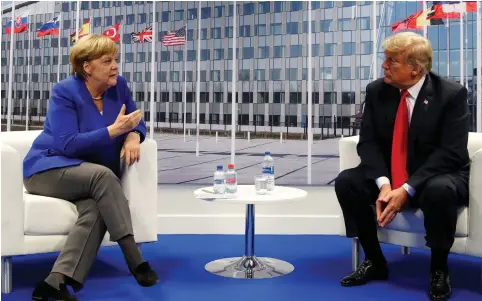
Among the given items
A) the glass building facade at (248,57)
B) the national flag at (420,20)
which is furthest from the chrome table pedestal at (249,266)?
the national flag at (420,20)

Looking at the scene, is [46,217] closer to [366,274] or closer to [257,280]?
[257,280]

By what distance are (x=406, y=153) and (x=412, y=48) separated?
0.48 meters

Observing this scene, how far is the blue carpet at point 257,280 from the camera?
2.32 m

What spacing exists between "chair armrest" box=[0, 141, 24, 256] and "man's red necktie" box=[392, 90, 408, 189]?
1.66 meters

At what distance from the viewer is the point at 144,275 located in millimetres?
2354

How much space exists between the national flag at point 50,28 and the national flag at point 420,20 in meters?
2.61

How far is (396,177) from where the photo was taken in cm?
248

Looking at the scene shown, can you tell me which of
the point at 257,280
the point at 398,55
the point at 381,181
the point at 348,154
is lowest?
the point at 257,280

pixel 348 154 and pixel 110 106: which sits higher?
pixel 110 106

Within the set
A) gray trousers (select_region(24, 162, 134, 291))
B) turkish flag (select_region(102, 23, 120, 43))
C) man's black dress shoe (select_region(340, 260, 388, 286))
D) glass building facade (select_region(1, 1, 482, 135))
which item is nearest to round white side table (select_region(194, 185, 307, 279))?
man's black dress shoe (select_region(340, 260, 388, 286))

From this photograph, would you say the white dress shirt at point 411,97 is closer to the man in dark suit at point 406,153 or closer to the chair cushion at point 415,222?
the man in dark suit at point 406,153

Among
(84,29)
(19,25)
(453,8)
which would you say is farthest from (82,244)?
(453,8)

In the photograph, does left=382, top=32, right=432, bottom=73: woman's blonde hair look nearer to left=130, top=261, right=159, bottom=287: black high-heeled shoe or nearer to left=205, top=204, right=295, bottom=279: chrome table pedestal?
left=205, top=204, right=295, bottom=279: chrome table pedestal

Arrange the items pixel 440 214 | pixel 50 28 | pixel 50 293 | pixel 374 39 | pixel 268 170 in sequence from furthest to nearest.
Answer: pixel 50 28 < pixel 374 39 < pixel 268 170 < pixel 440 214 < pixel 50 293
